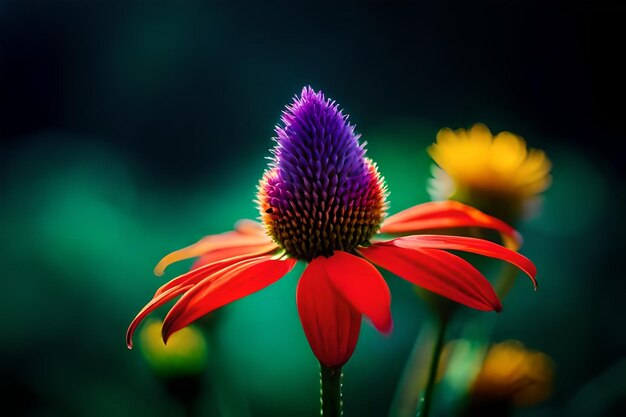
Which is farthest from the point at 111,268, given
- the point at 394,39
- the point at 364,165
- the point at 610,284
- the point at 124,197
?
the point at 610,284

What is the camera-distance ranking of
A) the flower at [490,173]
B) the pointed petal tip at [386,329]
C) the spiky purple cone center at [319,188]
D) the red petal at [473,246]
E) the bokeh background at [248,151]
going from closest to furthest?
the pointed petal tip at [386,329] → the red petal at [473,246] → the spiky purple cone center at [319,188] → the flower at [490,173] → the bokeh background at [248,151]

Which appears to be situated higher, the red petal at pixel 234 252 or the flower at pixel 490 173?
the flower at pixel 490 173

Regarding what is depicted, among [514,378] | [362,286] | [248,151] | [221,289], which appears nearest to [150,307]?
[221,289]

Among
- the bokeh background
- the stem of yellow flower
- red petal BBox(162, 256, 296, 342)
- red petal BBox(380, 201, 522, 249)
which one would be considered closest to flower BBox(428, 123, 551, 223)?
red petal BBox(380, 201, 522, 249)

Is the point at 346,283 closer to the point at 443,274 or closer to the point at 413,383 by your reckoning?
the point at 443,274

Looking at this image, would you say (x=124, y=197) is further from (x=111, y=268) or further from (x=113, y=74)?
(x=113, y=74)

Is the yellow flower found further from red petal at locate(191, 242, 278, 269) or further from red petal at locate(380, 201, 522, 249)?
red petal at locate(191, 242, 278, 269)

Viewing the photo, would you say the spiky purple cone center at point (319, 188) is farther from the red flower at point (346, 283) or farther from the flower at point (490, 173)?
the flower at point (490, 173)

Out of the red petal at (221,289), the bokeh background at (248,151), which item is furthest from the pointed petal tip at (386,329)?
the bokeh background at (248,151)
